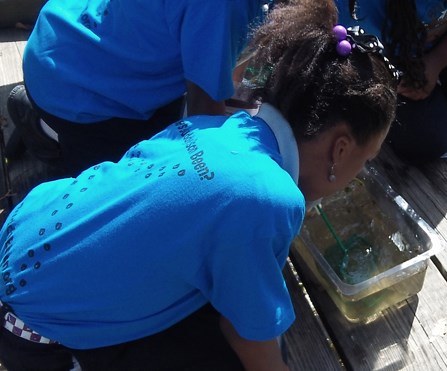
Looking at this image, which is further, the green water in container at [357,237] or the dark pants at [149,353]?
the green water in container at [357,237]

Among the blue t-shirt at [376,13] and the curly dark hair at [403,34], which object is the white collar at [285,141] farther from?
the blue t-shirt at [376,13]

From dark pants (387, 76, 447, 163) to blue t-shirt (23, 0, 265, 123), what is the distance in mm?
734

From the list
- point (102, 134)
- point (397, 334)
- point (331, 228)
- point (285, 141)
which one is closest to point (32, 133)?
point (102, 134)

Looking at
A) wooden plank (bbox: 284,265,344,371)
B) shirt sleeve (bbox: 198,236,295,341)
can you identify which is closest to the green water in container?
wooden plank (bbox: 284,265,344,371)

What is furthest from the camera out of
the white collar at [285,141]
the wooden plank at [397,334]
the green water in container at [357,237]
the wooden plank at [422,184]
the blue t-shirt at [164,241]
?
the wooden plank at [422,184]

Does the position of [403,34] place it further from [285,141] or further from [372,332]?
[372,332]

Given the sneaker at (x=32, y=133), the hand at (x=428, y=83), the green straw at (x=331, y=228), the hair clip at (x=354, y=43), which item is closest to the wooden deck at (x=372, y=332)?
the green straw at (x=331, y=228)

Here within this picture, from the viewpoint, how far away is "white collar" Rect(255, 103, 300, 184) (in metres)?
1.05

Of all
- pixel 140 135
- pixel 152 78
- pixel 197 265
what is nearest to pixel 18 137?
pixel 140 135

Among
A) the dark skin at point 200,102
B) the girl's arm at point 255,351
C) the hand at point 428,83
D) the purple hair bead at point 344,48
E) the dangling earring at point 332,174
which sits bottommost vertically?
the girl's arm at point 255,351

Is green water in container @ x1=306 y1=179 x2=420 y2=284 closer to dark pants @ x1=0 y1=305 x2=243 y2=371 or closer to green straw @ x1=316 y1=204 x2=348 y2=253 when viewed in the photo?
green straw @ x1=316 y1=204 x2=348 y2=253

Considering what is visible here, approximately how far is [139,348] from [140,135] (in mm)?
700

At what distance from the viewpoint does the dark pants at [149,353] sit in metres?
1.12

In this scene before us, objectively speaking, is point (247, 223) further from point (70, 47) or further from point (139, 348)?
point (70, 47)
